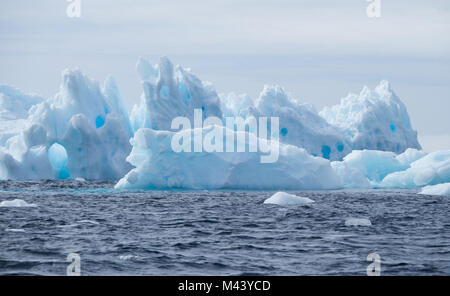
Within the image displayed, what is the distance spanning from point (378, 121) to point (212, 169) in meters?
29.1

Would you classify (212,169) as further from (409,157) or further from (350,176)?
(409,157)

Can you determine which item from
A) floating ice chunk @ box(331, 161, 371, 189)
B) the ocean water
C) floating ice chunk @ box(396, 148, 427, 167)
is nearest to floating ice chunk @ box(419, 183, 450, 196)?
floating ice chunk @ box(331, 161, 371, 189)

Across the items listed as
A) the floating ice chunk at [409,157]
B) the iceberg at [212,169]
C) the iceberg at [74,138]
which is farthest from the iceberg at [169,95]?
the floating ice chunk at [409,157]

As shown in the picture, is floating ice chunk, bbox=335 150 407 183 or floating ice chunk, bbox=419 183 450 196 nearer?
floating ice chunk, bbox=419 183 450 196

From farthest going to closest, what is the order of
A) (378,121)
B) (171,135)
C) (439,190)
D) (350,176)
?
(378,121) → (350,176) → (439,190) → (171,135)

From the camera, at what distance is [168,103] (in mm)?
44062

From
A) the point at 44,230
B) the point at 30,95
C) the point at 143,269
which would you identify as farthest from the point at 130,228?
the point at 30,95

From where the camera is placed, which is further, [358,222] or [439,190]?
[439,190]

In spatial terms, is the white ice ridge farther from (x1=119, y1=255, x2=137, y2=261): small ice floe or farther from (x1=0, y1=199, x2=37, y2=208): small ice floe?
(x1=119, y1=255, x2=137, y2=261): small ice floe

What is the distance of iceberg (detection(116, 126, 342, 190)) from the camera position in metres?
30.3

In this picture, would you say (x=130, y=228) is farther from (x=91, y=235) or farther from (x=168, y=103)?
(x=168, y=103)

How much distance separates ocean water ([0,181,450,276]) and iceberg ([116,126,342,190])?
4.55 metres

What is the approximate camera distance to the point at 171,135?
3014 cm

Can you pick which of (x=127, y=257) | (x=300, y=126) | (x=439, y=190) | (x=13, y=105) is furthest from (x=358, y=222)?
(x=13, y=105)
